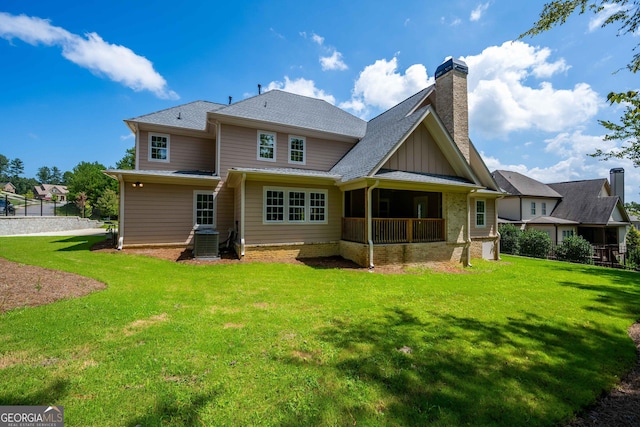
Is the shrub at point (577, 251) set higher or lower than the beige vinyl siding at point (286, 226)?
lower

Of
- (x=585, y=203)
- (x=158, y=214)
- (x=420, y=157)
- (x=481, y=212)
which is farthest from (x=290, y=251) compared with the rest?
(x=585, y=203)

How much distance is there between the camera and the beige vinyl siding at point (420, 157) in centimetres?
1162

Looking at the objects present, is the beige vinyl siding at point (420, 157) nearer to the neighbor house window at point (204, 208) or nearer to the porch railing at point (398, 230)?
the porch railing at point (398, 230)

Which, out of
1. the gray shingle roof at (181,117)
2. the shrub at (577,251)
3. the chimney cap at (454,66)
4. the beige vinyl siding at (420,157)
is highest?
the chimney cap at (454,66)

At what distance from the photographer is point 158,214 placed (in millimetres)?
12062

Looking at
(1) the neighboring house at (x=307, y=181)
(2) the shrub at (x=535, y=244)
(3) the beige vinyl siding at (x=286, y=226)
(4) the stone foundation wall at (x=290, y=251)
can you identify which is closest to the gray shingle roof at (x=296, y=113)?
(1) the neighboring house at (x=307, y=181)

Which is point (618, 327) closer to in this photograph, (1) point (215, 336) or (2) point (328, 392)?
(2) point (328, 392)

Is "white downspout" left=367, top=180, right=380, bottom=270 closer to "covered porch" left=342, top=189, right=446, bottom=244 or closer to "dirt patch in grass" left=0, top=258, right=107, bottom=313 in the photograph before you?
"covered porch" left=342, top=189, right=446, bottom=244

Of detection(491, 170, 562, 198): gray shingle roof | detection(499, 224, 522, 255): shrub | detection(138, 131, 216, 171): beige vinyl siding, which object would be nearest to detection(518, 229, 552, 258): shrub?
detection(499, 224, 522, 255): shrub

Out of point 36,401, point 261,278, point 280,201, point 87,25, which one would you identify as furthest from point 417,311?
point 87,25

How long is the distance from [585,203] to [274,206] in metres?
31.3

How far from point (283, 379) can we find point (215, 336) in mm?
1556

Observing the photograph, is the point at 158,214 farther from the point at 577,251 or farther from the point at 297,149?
the point at 577,251

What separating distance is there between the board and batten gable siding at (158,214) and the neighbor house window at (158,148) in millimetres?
2245
